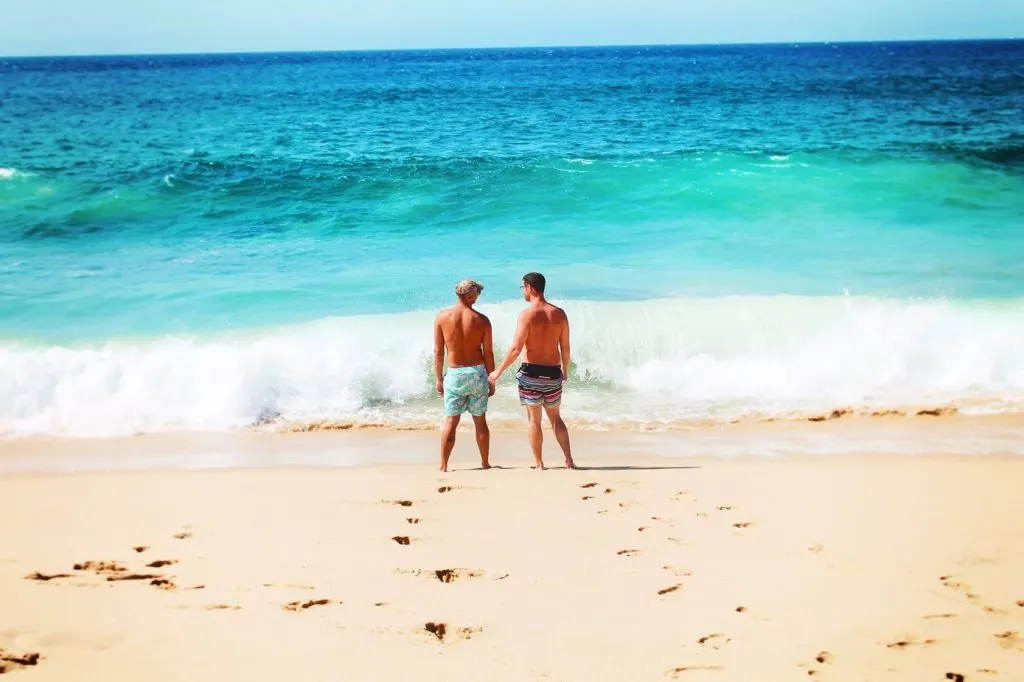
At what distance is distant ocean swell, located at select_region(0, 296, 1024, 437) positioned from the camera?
7.78 metres

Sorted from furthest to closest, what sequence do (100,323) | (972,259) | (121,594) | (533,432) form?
(972,259) < (100,323) < (533,432) < (121,594)

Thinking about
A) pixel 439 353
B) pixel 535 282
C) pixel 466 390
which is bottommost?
pixel 466 390

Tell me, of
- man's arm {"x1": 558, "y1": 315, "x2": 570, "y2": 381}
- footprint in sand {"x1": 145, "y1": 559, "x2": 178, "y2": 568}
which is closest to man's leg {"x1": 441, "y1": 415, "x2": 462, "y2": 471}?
man's arm {"x1": 558, "y1": 315, "x2": 570, "y2": 381}

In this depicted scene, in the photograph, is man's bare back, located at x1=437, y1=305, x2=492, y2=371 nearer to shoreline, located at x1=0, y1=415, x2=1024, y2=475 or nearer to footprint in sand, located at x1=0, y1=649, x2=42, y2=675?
shoreline, located at x1=0, y1=415, x2=1024, y2=475

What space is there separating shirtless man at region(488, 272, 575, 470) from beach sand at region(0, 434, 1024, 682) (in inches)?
15.6

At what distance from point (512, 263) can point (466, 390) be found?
21.7 feet

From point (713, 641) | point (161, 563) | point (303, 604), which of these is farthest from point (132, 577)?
point (713, 641)

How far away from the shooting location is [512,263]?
41.0ft

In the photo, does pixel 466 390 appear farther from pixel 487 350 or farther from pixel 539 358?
pixel 539 358

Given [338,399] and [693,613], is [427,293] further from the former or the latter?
[693,613]

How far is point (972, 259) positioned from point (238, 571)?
1197cm

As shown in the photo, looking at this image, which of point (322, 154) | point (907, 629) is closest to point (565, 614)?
point (907, 629)

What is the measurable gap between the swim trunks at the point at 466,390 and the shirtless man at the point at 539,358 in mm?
86

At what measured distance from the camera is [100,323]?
10.1m
